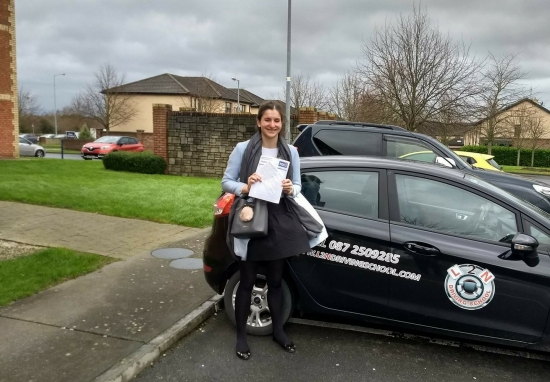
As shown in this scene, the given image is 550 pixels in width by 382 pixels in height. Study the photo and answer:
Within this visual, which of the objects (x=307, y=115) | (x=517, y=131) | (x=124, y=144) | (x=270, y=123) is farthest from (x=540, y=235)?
(x=517, y=131)

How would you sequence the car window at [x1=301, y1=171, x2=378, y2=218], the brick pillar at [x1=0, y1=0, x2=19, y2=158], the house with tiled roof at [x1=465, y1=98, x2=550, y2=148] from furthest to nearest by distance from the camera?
the house with tiled roof at [x1=465, y1=98, x2=550, y2=148] < the brick pillar at [x1=0, y1=0, x2=19, y2=158] < the car window at [x1=301, y1=171, x2=378, y2=218]

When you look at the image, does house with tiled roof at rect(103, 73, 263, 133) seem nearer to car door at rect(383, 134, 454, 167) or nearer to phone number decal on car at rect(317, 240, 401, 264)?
car door at rect(383, 134, 454, 167)

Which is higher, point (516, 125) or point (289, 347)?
point (516, 125)

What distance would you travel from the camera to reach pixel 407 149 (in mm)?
7367

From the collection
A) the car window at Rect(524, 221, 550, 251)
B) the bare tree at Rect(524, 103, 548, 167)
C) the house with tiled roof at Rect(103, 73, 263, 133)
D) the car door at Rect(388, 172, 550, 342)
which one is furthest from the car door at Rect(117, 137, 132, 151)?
the bare tree at Rect(524, 103, 548, 167)

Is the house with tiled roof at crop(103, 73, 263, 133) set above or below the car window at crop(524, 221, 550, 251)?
above

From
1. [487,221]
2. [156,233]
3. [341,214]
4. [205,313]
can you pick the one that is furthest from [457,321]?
[156,233]

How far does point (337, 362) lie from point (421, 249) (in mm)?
1074

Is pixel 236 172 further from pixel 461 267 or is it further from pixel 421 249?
pixel 461 267

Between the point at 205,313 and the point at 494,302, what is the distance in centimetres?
245

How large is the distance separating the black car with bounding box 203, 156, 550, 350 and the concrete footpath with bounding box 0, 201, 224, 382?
0.67 metres

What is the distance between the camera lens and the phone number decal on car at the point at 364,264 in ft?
11.5

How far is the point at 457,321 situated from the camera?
343 cm

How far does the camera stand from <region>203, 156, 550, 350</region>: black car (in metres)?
3.32
